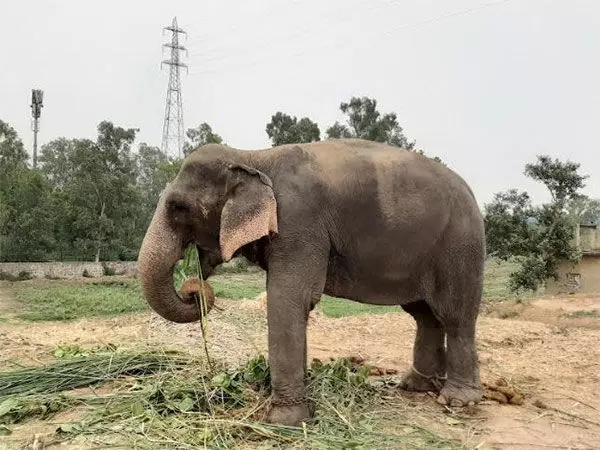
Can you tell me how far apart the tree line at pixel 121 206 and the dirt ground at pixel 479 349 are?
501 centimetres

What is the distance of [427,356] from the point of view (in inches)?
238

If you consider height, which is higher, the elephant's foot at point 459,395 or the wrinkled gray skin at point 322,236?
the wrinkled gray skin at point 322,236

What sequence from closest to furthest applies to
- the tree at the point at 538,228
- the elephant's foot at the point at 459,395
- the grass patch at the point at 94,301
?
the elephant's foot at the point at 459,395 < the grass patch at the point at 94,301 < the tree at the point at 538,228

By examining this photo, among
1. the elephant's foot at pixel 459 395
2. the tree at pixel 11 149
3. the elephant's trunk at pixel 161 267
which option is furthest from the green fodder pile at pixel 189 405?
the tree at pixel 11 149

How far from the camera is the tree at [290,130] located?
33.2 m

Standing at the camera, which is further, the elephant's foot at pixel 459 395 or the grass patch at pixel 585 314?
the grass patch at pixel 585 314

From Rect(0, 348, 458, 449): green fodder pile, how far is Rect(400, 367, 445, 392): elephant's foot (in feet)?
0.93

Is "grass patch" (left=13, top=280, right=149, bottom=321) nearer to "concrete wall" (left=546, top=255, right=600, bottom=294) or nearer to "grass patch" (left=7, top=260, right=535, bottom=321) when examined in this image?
"grass patch" (left=7, top=260, right=535, bottom=321)

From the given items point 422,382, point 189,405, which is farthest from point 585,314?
point 189,405

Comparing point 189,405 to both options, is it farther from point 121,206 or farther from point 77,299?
point 121,206

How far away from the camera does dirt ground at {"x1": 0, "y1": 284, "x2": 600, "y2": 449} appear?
198 inches

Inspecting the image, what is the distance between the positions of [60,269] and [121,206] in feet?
14.0

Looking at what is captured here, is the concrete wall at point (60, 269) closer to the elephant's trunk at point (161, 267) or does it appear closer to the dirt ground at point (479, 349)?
the dirt ground at point (479, 349)

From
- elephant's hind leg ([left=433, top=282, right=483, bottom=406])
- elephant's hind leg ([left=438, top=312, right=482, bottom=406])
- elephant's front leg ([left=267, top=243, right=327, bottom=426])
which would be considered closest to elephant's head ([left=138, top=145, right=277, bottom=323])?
elephant's front leg ([left=267, top=243, right=327, bottom=426])
